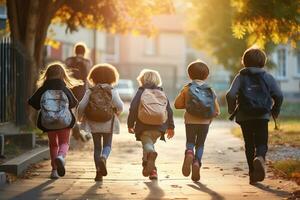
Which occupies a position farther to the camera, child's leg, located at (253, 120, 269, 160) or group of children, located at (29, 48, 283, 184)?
group of children, located at (29, 48, 283, 184)

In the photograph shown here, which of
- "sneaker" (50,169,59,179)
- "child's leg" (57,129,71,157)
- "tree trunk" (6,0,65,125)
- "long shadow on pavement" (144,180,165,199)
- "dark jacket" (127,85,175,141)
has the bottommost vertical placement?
"sneaker" (50,169,59,179)

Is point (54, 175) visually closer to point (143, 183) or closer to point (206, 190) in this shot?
point (143, 183)

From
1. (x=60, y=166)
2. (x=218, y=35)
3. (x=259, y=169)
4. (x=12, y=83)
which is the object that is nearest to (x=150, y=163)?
(x=60, y=166)

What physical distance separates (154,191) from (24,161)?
277 centimetres

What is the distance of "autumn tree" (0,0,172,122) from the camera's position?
18205 millimetres

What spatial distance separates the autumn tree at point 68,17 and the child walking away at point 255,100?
8696mm

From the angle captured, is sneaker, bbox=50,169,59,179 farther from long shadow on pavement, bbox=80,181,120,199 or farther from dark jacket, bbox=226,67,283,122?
dark jacket, bbox=226,67,283,122

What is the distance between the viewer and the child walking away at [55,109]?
1002cm

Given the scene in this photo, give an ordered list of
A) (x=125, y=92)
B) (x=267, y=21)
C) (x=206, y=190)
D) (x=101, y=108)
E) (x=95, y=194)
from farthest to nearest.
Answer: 1. (x=125, y=92)
2. (x=267, y=21)
3. (x=101, y=108)
4. (x=206, y=190)
5. (x=95, y=194)

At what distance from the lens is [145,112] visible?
1002cm

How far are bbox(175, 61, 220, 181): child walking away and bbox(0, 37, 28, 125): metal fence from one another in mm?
5795

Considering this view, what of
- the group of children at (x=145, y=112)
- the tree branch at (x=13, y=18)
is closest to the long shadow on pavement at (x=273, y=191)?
the group of children at (x=145, y=112)

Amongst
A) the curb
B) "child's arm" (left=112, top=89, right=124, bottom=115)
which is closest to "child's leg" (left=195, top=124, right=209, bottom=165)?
"child's arm" (left=112, top=89, right=124, bottom=115)

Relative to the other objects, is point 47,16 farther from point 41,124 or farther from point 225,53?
point 225,53
